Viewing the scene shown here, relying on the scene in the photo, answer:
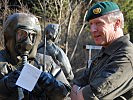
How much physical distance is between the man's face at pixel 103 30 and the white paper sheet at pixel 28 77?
22.3 inches

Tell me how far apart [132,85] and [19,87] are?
0.96 meters

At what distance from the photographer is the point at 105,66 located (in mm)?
2654

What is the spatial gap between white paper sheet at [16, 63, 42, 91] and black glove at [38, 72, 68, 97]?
79 millimetres

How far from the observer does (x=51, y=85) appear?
3.13 metres

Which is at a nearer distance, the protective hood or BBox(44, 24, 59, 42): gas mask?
the protective hood

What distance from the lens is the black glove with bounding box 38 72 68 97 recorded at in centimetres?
310

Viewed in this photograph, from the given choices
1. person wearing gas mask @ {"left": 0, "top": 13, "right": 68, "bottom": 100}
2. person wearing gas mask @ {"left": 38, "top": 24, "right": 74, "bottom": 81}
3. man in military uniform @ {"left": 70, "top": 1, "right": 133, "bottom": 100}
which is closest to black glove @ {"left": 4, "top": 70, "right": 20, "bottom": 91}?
person wearing gas mask @ {"left": 0, "top": 13, "right": 68, "bottom": 100}

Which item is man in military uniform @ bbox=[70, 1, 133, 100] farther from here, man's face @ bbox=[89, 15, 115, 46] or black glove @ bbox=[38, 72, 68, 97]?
black glove @ bbox=[38, 72, 68, 97]


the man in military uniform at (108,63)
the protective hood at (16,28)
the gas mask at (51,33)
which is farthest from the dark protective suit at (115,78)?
the gas mask at (51,33)

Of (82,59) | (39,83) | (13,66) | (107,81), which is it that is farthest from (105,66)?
(82,59)

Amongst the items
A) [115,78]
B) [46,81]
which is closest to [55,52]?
[46,81]

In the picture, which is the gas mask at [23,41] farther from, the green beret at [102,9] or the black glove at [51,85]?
the green beret at [102,9]

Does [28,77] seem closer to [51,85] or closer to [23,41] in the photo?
[51,85]

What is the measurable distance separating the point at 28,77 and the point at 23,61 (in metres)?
0.20
